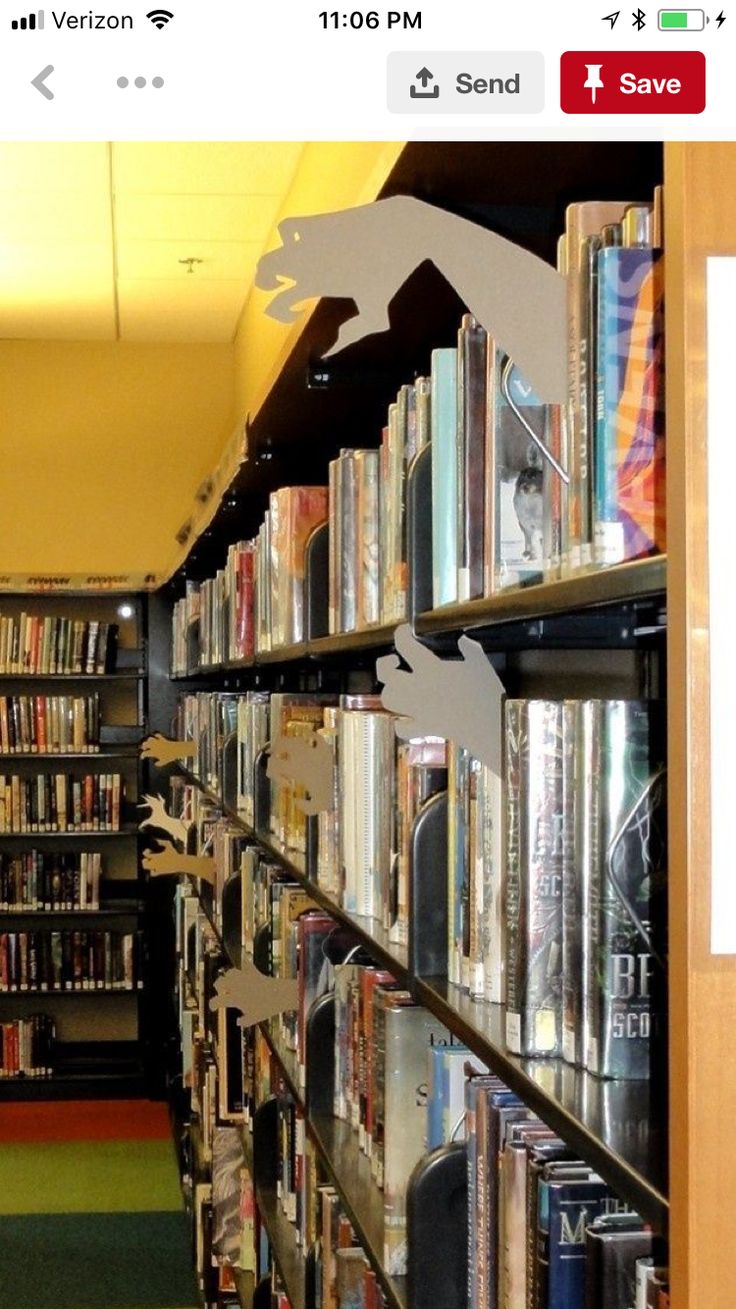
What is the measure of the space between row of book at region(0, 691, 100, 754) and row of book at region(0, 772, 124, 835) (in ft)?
0.41

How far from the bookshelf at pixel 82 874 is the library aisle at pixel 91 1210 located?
8.6 inches

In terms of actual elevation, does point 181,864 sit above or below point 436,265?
below

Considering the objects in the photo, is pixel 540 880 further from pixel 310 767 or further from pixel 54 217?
pixel 54 217

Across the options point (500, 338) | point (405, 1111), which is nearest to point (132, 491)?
point (405, 1111)

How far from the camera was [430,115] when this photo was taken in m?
1.12

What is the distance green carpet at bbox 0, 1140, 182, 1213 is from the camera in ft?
16.3

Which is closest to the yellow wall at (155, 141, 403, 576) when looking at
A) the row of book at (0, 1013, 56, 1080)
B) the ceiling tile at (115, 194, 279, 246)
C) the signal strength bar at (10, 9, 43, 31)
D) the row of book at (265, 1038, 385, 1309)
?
the ceiling tile at (115, 194, 279, 246)

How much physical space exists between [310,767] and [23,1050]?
4.59 meters

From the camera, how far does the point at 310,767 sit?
217cm

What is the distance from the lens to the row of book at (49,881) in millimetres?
6496

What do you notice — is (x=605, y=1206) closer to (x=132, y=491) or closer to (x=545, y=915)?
(x=545, y=915)

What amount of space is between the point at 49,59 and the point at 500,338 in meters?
0.39

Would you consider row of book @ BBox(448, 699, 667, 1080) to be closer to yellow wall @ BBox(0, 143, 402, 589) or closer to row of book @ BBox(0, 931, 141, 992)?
row of book @ BBox(0, 931, 141, 992)

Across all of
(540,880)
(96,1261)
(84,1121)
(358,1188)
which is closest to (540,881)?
(540,880)
